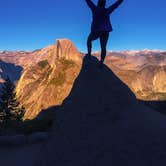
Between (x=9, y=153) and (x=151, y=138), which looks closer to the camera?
(x=151, y=138)

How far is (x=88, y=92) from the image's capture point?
43.6 feet

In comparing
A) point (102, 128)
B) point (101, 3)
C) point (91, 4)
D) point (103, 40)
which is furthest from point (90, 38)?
point (102, 128)

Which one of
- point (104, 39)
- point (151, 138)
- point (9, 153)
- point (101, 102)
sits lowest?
point (9, 153)

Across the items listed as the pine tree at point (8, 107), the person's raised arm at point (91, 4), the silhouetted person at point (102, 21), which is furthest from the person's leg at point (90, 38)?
the pine tree at point (8, 107)

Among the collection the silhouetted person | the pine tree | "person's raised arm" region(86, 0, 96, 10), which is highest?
"person's raised arm" region(86, 0, 96, 10)

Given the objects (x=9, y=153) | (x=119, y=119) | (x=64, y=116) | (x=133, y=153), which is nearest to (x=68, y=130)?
(x=64, y=116)

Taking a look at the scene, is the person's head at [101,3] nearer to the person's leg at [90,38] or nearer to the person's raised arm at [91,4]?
the person's raised arm at [91,4]

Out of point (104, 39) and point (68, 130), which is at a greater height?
point (104, 39)

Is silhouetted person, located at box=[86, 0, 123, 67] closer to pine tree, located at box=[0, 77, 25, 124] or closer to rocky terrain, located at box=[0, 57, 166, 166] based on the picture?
rocky terrain, located at box=[0, 57, 166, 166]

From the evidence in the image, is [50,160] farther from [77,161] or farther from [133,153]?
[133,153]

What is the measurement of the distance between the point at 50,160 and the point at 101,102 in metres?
2.83

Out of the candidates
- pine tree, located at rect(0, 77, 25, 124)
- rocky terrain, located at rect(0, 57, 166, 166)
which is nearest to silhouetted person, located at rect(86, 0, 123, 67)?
rocky terrain, located at rect(0, 57, 166, 166)

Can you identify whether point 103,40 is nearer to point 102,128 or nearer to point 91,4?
point 91,4

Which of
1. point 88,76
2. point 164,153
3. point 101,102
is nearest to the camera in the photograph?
point 164,153
